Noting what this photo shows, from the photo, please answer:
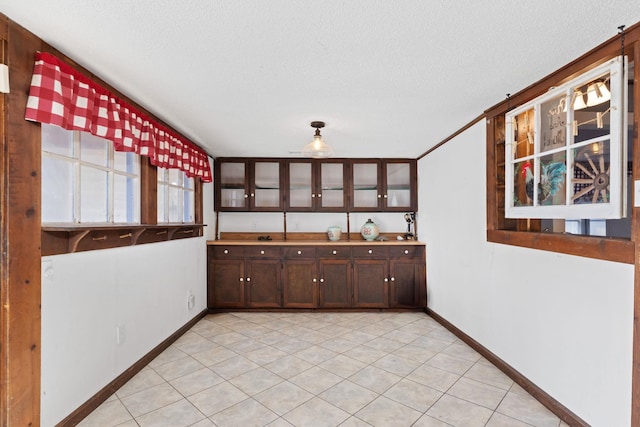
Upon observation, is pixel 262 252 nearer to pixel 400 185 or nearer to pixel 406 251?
pixel 406 251

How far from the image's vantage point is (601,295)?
5.58ft

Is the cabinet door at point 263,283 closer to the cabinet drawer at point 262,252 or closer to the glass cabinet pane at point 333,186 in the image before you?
the cabinet drawer at point 262,252

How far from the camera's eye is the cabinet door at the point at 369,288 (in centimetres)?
421

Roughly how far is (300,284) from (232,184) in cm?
176

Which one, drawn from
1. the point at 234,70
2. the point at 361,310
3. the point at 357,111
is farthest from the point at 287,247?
the point at 234,70

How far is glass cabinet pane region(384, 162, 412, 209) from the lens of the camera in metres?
4.62

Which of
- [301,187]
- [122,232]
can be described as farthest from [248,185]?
[122,232]

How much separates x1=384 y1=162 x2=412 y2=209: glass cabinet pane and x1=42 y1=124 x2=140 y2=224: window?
327 cm

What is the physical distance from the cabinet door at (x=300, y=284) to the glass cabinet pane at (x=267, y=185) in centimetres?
95

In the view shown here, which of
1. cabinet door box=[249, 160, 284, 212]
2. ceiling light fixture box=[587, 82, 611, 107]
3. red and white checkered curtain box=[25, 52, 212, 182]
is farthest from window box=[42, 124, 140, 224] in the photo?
ceiling light fixture box=[587, 82, 611, 107]

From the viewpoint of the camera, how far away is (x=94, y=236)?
79.2 inches

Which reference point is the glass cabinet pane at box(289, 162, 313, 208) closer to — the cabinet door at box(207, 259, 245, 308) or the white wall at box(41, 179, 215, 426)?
the cabinet door at box(207, 259, 245, 308)

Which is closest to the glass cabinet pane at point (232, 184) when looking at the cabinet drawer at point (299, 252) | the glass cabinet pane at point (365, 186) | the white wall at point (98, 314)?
the cabinet drawer at point (299, 252)

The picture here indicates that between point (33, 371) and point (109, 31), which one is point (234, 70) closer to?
point (109, 31)
